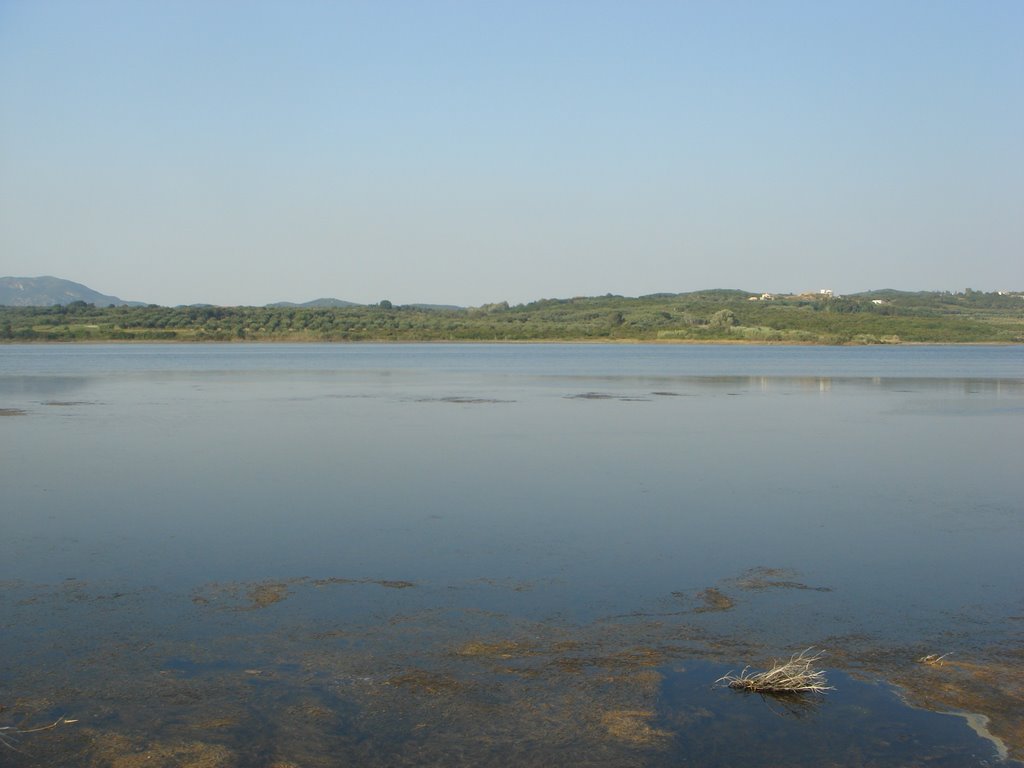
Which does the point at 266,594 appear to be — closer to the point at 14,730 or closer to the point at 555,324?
the point at 14,730

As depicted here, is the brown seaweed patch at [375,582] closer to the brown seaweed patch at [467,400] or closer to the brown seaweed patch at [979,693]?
the brown seaweed patch at [979,693]

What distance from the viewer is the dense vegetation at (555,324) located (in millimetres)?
86125

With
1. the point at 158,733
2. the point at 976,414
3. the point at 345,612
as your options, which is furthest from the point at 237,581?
the point at 976,414

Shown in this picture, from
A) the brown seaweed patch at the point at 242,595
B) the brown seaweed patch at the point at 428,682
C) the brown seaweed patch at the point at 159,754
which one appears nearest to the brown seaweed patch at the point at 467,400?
the brown seaweed patch at the point at 242,595

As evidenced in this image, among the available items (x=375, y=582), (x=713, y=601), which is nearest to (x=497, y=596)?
(x=375, y=582)

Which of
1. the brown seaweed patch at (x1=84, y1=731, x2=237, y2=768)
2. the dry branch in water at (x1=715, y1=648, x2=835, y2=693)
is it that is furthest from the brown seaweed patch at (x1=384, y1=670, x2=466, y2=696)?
the dry branch in water at (x1=715, y1=648, x2=835, y2=693)

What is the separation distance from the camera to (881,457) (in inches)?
554

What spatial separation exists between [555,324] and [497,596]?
95.5 m

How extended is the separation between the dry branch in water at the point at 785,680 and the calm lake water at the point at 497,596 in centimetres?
9

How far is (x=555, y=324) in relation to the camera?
4016 inches

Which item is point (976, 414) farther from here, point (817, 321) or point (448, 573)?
point (817, 321)

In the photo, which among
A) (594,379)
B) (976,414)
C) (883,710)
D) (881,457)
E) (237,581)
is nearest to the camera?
(883,710)

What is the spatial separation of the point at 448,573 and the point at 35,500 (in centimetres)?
551

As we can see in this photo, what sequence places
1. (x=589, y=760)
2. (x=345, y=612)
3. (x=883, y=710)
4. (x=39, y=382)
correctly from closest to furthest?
(x=589, y=760)
(x=883, y=710)
(x=345, y=612)
(x=39, y=382)
